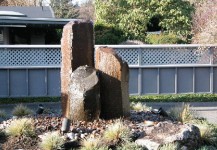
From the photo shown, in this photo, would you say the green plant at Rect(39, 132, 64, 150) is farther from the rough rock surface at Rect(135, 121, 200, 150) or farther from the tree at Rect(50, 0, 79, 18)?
the tree at Rect(50, 0, 79, 18)

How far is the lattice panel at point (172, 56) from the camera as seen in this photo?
16.9 m

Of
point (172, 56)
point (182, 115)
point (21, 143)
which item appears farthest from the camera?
point (172, 56)

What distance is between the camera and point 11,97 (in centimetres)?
1644

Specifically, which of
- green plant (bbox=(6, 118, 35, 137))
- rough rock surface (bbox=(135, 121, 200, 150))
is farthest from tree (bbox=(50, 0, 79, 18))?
rough rock surface (bbox=(135, 121, 200, 150))

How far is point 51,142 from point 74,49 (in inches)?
93.5

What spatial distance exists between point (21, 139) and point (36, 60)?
9.13 meters

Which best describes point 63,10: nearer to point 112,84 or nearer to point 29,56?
point 29,56

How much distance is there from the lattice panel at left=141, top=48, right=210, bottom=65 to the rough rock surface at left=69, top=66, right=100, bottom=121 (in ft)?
27.9

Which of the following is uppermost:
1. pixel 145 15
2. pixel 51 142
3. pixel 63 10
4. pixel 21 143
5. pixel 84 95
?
pixel 63 10

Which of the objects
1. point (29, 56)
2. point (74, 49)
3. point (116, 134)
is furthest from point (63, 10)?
point (116, 134)

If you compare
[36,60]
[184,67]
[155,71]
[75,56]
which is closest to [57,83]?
[36,60]

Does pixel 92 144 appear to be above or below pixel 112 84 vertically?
below

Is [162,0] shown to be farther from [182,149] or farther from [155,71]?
[182,149]

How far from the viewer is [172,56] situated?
1705 cm
